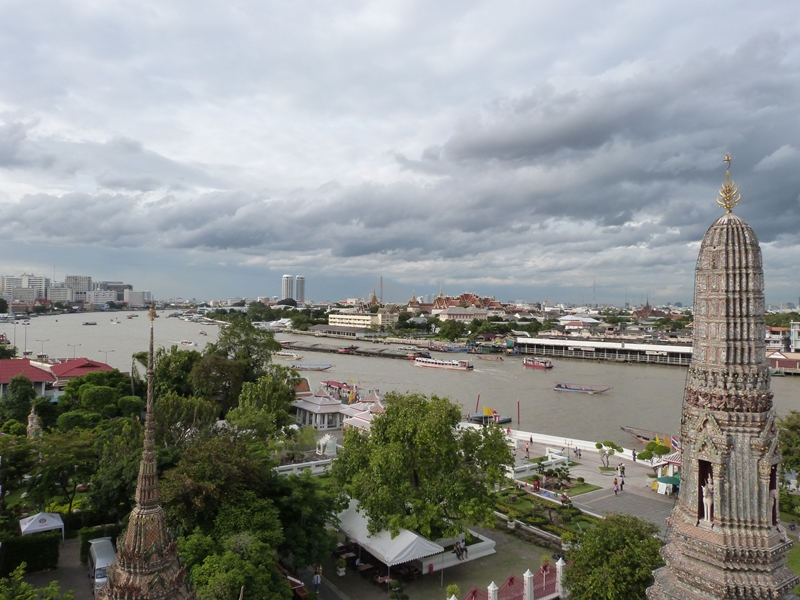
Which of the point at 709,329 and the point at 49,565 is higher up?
the point at 709,329

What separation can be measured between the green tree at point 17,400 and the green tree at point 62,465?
38.3ft

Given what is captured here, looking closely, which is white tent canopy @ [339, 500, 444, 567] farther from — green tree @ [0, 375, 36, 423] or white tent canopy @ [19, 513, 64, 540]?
green tree @ [0, 375, 36, 423]

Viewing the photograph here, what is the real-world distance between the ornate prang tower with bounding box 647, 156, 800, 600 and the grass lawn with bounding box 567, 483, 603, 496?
10972mm

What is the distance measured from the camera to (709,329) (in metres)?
A: 7.30

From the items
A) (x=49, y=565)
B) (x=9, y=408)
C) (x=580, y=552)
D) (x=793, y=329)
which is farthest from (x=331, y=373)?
(x=793, y=329)

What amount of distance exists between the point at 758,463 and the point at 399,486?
305 inches

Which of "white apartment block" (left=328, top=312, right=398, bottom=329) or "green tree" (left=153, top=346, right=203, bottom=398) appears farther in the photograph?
"white apartment block" (left=328, top=312, right=398, bottom=329)

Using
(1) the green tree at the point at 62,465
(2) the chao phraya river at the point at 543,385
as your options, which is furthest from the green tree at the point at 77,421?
(2) the chao phraya river at the point at 543,385

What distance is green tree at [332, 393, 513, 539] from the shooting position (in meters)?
12.3

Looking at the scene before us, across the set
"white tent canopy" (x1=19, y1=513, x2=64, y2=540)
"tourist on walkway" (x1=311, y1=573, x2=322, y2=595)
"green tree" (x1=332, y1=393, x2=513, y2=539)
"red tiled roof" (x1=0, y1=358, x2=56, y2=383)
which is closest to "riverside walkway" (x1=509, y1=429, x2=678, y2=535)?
"green tree" (x1=332, y1=393, x2=513, y2=539)

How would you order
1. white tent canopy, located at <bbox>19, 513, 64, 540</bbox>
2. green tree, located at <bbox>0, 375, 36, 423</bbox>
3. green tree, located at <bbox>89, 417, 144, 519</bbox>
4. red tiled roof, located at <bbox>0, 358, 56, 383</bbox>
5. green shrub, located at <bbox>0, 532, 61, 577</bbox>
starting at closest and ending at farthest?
1. green shrub, located at <bbox>0, 532, 61, 577</bbox>
2. white tent canopy, located at <bbox>19, 513, 64, 540</bbox>
3. green tree, located at <bbox>89, 417, 144, 519</bbox>
4. green tree, located at <bbox>0, 375, 36, 423</bbox>
5. red tiled roof, located at <bbox>0, 358, 56, 383</bbox>

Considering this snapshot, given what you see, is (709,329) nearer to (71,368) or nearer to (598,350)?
(71,368)

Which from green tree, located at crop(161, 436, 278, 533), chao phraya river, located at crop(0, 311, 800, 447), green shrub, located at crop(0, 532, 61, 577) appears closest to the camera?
green tree, located at crop(161, 436, 278, 533)

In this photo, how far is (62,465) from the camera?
1426 centimetres
